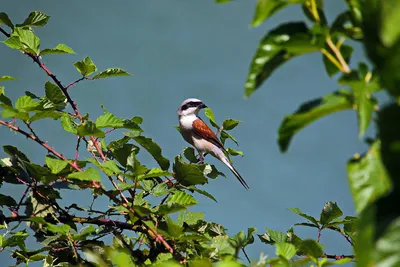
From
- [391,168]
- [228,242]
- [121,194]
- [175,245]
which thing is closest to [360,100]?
[391,168]

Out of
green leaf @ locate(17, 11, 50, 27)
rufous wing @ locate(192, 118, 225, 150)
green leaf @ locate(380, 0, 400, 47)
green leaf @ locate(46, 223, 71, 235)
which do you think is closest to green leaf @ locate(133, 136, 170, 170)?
green leaf @ locate(46, 223, 71, 235)

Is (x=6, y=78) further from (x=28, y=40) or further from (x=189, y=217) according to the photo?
(x=189, y=217)

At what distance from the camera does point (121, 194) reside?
3361 millimetres

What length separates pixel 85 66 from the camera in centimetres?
402

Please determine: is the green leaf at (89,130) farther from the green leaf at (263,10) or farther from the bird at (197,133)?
the bird at (197,133)

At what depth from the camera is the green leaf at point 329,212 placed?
12.5 ft

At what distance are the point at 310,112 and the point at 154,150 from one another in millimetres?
2511

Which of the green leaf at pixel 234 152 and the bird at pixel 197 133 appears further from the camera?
the bird at pixel 197 133

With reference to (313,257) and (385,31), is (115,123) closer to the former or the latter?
(313,257)

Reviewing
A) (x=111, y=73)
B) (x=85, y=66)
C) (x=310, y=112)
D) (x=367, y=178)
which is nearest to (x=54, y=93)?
(x=85, y=66)

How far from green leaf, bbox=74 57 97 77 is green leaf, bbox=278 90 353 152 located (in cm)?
288

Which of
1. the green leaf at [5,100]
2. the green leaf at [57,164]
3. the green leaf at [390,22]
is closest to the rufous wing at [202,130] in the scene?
the green leaf at [5,100]

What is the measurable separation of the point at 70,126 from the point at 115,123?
309mm

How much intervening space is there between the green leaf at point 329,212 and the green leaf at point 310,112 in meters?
2.54
